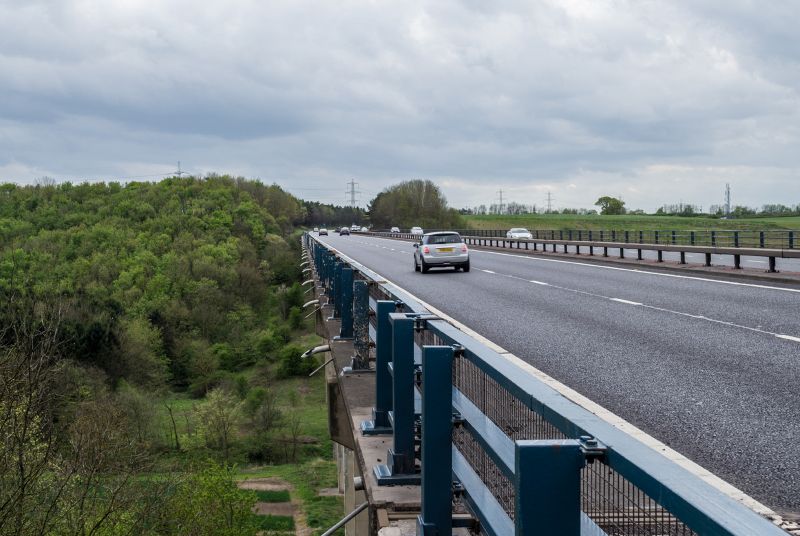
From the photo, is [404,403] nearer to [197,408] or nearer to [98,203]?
[197,408]

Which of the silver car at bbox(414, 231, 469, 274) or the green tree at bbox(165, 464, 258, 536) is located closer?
the silver car at bbox(414, 231, 469, 274)

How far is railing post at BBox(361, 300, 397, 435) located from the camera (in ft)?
24.3

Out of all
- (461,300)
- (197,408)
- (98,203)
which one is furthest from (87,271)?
(461,300)

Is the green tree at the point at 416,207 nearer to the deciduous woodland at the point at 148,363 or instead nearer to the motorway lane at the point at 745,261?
the deciduous woodland at the point at 148,363

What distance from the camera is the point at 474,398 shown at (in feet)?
15.7

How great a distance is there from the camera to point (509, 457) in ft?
11.4

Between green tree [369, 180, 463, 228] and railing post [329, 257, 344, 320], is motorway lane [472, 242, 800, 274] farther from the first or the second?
green tree [369, 180, 463, 228]

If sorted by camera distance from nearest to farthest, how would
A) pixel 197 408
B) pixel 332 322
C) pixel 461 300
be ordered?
1. pixel 332 322
2. pixel 461 300
3. pixel 197 408

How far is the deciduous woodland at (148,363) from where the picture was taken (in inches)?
918

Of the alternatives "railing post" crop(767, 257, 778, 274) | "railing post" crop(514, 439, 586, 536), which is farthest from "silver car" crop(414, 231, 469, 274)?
"railing post" crop(514, 439, 586, 536)

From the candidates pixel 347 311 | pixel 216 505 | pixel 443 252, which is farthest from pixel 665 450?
pixel 216 505

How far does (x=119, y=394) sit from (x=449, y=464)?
207 feet

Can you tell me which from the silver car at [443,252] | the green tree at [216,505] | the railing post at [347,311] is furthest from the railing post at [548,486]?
the green tree at [216,505]

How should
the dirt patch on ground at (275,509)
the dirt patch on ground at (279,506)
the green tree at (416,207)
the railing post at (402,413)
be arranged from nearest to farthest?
the railing post at (402,413) < the dirt patch on ground at (279,506) < the dirt patch on ground at (275,509) < the green tree at (416,207)
